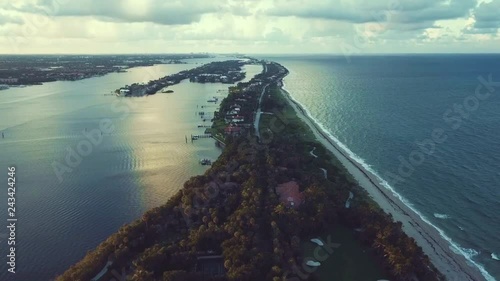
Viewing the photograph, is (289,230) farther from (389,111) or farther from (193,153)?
(389,111)

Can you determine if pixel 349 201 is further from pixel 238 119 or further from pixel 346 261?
pixel 238 119

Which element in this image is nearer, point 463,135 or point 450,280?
point 450,280

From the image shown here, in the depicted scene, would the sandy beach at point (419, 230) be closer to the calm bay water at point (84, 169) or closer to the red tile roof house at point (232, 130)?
the red tile roof house at point (232, 130)

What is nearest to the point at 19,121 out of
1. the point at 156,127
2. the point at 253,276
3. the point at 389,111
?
A: the point at 156,127

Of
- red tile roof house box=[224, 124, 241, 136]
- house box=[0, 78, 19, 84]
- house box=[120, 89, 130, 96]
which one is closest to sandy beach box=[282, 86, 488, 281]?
red tile roof house box=[224, 124, 241, 136]

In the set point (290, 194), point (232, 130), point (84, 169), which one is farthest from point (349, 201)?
point (84, 169)

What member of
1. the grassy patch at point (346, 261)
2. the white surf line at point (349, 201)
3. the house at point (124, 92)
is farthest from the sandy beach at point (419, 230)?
the house at point (124, 92)

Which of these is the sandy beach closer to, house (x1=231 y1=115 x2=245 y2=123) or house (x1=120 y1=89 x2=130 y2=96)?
house (x1=231 y1=115 x2=245 y2=123)
